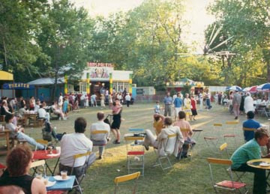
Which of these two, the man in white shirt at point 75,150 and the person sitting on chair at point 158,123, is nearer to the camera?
the man in white shirt at point 75,150

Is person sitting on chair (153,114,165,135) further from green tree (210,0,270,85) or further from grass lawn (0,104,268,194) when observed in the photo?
green tree (210,0,270,85)

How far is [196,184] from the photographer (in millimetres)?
6230

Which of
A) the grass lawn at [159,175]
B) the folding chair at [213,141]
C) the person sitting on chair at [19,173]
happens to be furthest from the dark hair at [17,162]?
the folding chair at [213,141]

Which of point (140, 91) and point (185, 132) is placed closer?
point (185, 132)

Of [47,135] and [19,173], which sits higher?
[19,173]

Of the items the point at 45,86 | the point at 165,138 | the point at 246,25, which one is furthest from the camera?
the point at 45,86

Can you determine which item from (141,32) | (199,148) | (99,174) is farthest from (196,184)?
(141,32)

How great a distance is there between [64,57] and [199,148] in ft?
69.2

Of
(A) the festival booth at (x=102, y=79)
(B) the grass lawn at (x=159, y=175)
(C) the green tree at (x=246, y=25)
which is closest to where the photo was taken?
(B) the grass lawn at (x=159, y=175)

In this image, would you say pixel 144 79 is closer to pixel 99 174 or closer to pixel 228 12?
pixel 228 12

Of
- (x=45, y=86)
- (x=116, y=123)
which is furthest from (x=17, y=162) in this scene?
(x=45, y=86)

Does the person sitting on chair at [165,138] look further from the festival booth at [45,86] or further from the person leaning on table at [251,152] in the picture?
the festival booth at [45,86]

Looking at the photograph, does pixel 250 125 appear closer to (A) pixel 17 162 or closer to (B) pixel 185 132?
(B) pixel 185 132

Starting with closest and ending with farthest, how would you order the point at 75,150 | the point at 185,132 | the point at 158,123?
the point at 75,150 < the point at 185,132 < the point at 158,123
